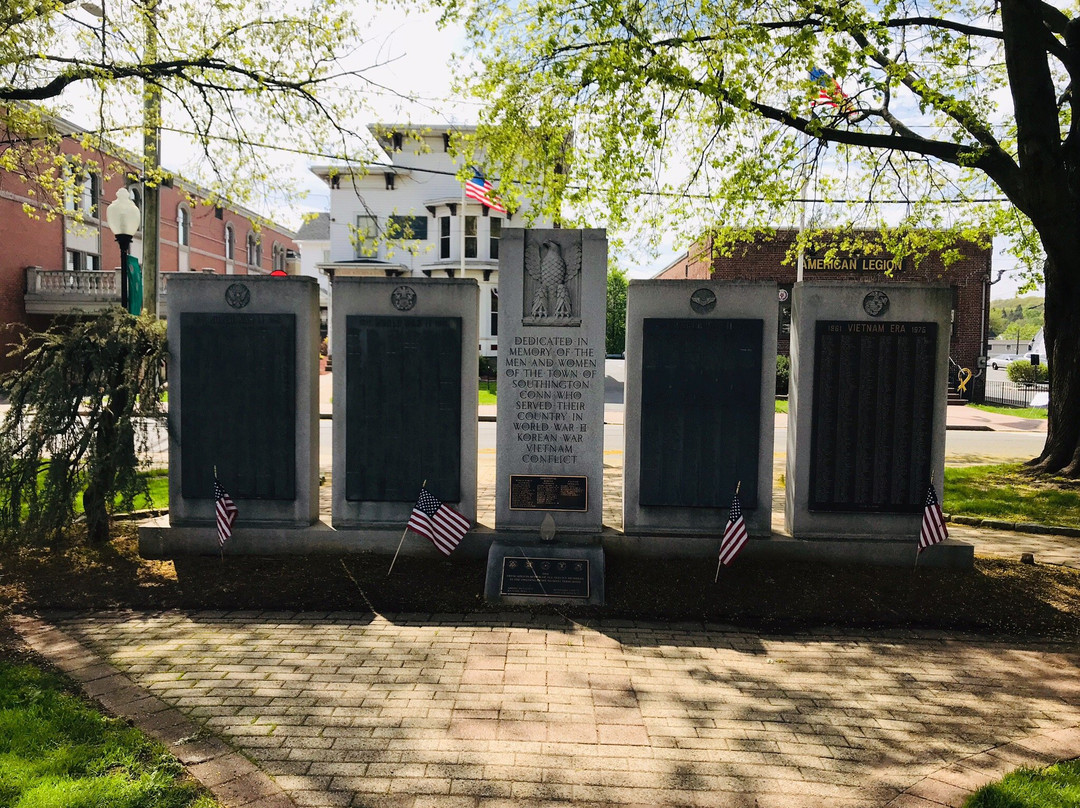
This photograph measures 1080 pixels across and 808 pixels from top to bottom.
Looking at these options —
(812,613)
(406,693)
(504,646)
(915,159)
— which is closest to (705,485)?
(812,613)

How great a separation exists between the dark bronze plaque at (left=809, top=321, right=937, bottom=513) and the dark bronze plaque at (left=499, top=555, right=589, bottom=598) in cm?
276

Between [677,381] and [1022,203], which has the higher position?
[1022,203]

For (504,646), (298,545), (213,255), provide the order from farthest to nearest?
(213,255)
(298,545)
(504,646)

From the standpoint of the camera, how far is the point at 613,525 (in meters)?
8.77

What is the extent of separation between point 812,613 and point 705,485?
1.73 metres

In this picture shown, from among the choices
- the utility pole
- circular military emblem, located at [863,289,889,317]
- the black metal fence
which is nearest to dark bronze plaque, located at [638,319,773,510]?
circular military emblem, located at [863,289,889,317]

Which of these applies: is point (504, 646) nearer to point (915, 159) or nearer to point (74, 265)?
point (915, 159)

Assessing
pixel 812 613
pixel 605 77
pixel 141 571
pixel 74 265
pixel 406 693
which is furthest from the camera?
pixel 74 265

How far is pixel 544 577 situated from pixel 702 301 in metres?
3.33

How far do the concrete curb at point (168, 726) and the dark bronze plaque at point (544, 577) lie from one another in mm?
3132

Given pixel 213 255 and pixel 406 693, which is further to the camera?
pixel 213 255

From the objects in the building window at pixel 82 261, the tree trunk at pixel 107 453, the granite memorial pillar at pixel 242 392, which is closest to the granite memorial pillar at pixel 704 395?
the granite memorial pillar at pixel 242 392

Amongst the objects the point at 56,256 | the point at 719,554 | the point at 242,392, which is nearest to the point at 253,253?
the point at 56,256

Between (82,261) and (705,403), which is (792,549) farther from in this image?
(82,261)
